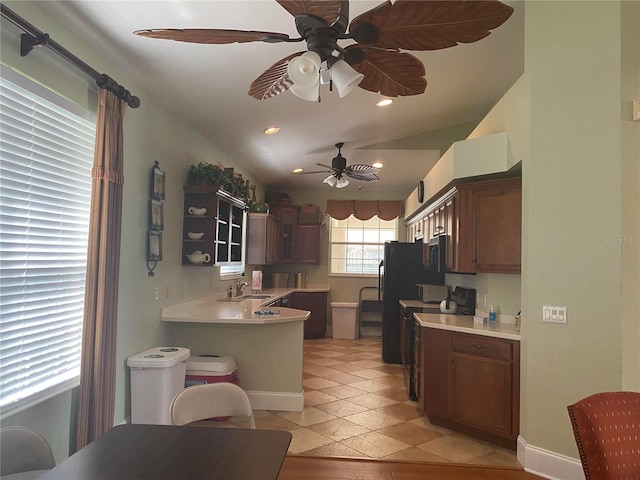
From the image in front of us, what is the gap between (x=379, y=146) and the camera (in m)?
5.85

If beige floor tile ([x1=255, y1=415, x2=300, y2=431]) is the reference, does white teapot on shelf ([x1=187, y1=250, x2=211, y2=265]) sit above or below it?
above

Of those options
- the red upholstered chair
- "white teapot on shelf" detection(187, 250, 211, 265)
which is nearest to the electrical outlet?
the red upholstered chair

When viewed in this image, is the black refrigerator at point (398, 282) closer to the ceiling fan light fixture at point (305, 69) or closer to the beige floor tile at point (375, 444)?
the beige floor tile at point (375, 444)

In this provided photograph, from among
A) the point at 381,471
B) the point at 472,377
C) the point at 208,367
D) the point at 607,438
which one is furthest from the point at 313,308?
the point at 607,438

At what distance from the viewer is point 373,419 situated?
373 cm

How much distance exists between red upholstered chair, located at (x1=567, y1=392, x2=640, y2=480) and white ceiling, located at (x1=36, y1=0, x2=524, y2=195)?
7.98 ft

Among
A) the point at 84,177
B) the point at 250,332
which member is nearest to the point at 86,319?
the point at 84,177

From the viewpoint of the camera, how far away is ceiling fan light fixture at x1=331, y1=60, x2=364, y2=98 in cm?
177

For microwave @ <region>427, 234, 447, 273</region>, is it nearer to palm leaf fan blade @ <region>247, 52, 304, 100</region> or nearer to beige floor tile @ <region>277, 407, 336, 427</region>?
beige floor tile @ <region>277, 407, 336, 427</region>

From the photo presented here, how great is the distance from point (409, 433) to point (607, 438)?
216cm

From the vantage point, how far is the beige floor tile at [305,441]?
312 centimetres

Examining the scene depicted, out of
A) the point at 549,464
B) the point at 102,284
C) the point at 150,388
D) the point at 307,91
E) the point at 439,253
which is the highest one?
the point at 307,91

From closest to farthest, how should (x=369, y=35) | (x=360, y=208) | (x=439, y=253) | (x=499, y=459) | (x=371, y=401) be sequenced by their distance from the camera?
(x=369, y=35) → (x=499, y=459) → (x=371, y=401) → (x=439, y=253) → (x=360, y=208)

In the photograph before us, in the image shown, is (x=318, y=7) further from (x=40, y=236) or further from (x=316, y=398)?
(x=316, y=398)
